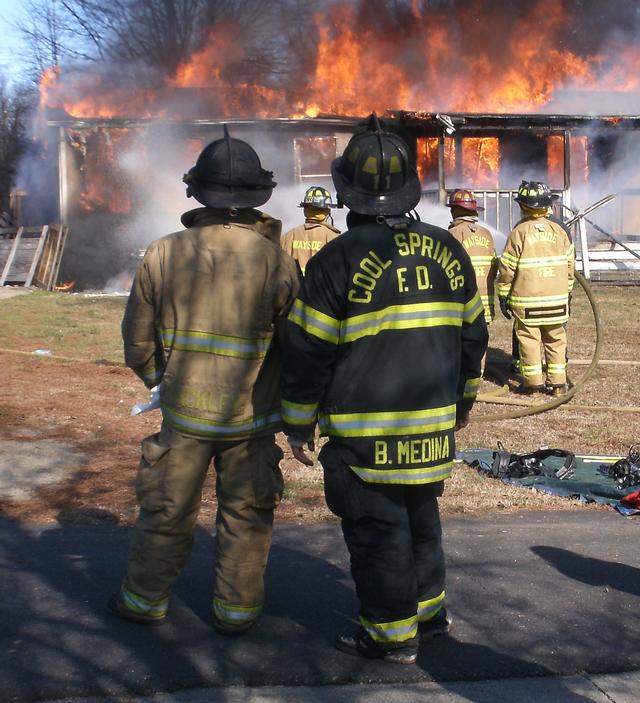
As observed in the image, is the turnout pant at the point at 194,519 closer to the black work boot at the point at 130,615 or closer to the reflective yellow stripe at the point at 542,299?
the black work boot at the point at 130,615

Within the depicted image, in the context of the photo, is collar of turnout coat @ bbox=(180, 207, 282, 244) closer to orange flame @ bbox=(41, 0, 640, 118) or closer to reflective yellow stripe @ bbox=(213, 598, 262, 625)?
reflective yellow stripe @ bbox=(213, 598, 262, 625)

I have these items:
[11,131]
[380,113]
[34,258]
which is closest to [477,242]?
[34,258]

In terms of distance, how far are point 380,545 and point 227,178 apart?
4.96 ft

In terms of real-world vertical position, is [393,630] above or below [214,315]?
below

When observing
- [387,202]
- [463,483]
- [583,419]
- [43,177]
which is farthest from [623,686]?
[43,177]

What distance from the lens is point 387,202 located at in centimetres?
365

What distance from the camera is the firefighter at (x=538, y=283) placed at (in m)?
9.22

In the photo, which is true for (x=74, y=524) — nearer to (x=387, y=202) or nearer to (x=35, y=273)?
(x=387, y=202)

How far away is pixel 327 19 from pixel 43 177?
9.02m

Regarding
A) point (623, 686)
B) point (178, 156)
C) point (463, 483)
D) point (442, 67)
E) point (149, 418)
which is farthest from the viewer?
point (442, 67)

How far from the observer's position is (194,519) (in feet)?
12.9

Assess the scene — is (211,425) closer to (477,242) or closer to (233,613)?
(233,613)

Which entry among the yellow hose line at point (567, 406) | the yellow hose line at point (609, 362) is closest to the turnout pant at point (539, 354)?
the yellow hose line at point (567, 406)

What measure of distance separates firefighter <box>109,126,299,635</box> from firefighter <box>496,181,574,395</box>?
18.6 ft
